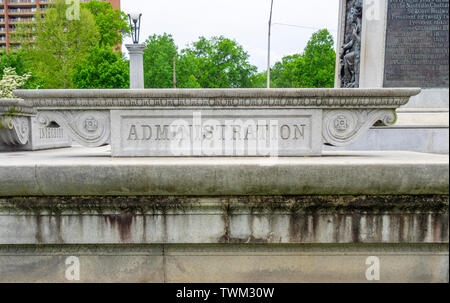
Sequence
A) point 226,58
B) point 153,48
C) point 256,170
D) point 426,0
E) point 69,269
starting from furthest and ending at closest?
point 226,58
point 153,48
point 426,0
point 69,269
point 256,170

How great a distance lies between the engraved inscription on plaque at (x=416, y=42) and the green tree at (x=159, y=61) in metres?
31.2

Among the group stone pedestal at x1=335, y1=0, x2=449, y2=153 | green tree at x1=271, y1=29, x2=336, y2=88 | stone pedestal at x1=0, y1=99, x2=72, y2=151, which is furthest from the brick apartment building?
stone pedestal at x1=335, y1=0, x2=449, y2=153

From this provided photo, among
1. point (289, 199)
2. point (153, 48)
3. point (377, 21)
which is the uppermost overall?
point (153, 48)

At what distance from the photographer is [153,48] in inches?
1524

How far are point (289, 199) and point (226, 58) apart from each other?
45.2 m

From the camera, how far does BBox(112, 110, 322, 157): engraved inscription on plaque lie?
10.9ft

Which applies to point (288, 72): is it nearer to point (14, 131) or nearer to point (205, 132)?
point (14, 131)

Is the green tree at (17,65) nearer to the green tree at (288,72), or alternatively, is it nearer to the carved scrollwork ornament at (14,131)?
the carved scrollwork ornament at (14,131)

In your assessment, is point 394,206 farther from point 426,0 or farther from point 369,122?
point 426,0

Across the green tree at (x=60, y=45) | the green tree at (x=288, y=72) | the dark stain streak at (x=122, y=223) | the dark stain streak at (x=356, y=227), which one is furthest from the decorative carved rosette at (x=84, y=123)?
the green tree at (x=288, y=72)

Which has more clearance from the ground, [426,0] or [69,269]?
[426,0]

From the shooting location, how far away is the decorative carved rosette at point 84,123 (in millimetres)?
3373

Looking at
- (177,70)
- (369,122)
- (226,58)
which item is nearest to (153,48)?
(177,70)

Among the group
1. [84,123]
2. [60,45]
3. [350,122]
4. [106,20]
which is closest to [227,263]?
[350,122]
